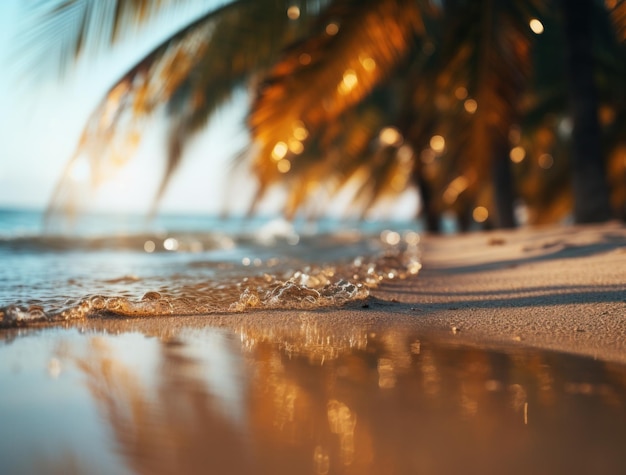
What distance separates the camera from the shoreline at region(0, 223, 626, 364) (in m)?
1.70

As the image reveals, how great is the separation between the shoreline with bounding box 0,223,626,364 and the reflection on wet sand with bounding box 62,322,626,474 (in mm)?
179

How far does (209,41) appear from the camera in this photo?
181 inches

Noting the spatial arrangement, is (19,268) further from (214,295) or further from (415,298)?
(415,298)

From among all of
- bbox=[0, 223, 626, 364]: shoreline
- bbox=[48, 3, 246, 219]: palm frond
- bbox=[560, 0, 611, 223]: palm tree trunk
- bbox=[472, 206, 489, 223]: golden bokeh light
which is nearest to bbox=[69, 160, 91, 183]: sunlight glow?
bbox=[48, 3, 246, 219]: palm frond

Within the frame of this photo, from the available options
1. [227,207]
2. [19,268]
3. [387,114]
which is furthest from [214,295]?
[387,114]

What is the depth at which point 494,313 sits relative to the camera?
2.03 metres

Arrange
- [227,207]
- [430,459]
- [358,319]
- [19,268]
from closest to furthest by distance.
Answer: [430,459], [358,319], [19,268], [227,207]

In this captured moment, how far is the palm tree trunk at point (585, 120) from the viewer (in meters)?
4.75

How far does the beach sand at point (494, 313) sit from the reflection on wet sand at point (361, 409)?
0.64 feet

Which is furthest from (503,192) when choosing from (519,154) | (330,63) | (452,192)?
(519,154)

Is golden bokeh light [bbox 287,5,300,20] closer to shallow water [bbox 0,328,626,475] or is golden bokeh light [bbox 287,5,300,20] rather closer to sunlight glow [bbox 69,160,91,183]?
sunlight glow [bbox 69,160,91,183]

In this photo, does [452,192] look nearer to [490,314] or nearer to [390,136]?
[390,136]

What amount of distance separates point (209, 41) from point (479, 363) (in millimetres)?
3864

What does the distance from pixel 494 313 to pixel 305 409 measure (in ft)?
3.71
